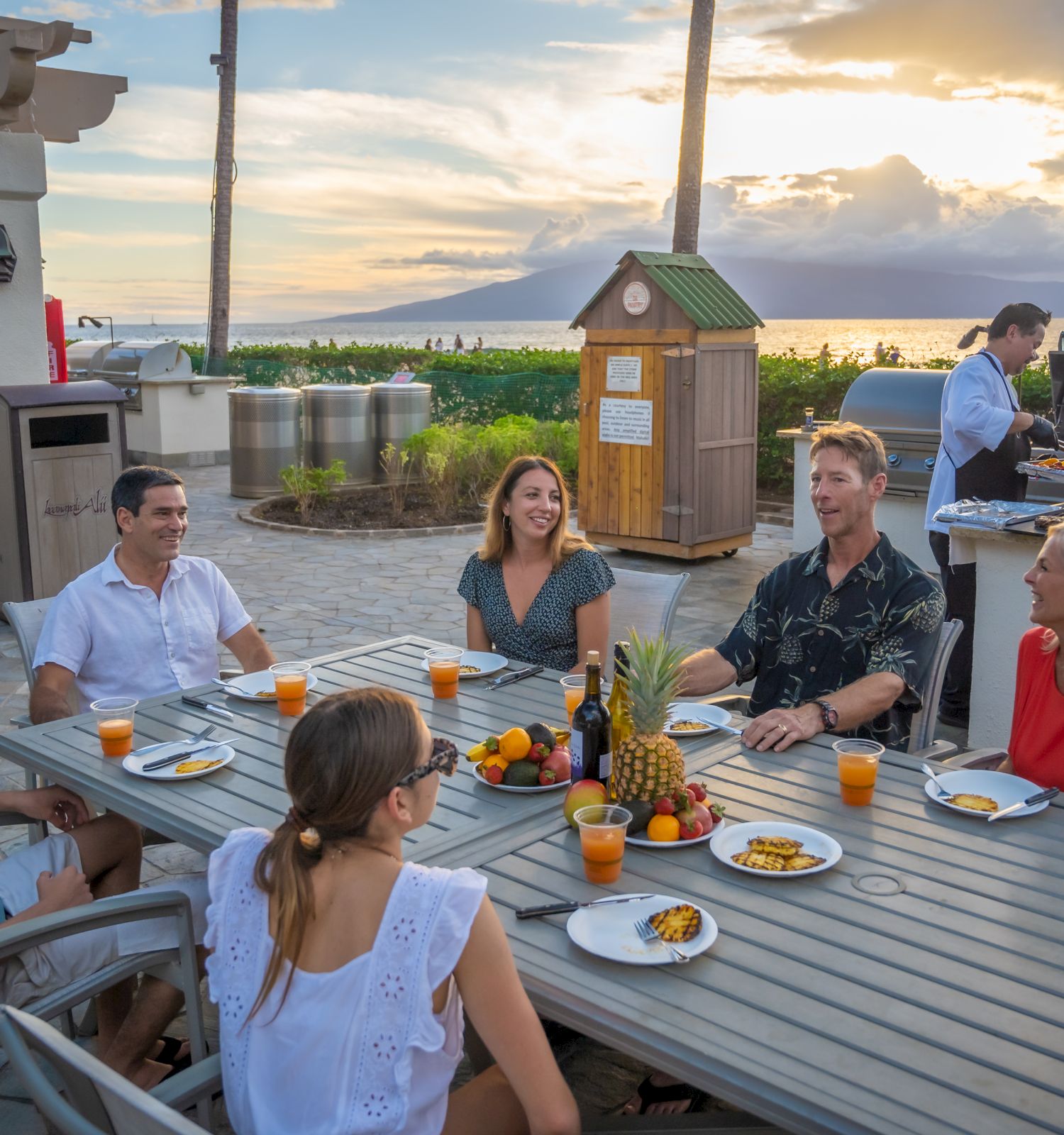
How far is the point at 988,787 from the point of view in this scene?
271cm

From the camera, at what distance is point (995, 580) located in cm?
515

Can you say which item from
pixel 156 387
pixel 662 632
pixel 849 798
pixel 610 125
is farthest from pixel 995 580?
pixel 610 125

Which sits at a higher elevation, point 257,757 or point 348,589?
point 257,757

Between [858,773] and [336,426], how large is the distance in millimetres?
11389

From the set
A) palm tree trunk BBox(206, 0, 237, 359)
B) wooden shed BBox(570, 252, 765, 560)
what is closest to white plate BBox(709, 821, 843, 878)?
wooden shed BBox(570, 252, 765, 560)

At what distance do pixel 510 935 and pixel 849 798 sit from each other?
1.01 m

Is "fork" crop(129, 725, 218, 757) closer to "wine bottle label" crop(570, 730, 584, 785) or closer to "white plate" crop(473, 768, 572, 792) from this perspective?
"white plate" crop(473, 768, 572, 792)

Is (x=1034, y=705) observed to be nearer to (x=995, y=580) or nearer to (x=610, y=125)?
(x=995, y=580)

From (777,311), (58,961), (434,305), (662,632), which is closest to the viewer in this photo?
(58,961)

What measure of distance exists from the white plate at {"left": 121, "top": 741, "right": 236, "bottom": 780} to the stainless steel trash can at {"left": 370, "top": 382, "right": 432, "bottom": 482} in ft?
35.6

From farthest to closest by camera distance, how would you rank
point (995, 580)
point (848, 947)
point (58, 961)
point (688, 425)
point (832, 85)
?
point (832, 85) → point (688, 425) → point (995, 580) → point (58, 961) → point (848, 947)

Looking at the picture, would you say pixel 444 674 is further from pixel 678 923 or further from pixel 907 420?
pixel 907 420

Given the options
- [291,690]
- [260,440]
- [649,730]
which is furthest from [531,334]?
[649,730]

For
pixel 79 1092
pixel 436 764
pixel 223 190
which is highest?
pixel 223 190
